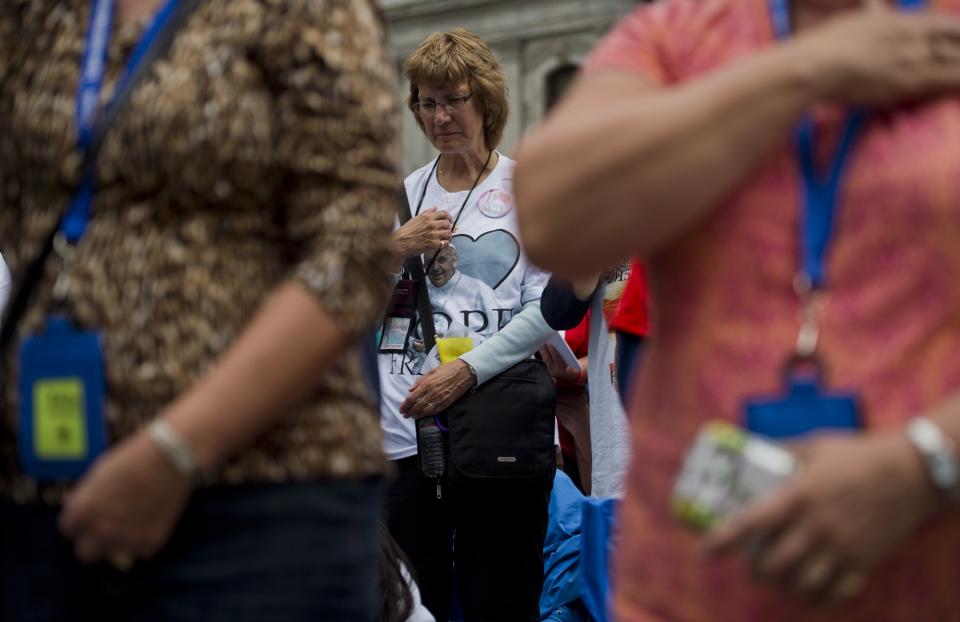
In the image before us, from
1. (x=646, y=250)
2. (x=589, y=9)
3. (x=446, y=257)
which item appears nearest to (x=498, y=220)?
(x=446, y=257)

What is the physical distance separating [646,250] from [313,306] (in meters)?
0.39

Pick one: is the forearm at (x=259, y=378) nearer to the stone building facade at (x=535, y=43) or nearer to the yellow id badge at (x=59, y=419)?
the yellow id badge at (x=59, y=419)

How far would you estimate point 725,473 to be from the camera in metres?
1.37

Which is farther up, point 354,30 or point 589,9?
point 589,9

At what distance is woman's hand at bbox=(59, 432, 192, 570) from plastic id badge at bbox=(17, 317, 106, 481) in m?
0.08

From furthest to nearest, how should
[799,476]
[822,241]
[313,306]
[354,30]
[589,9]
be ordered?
1. [589,9]
2. [354,30]
3. [313,306]
4. [822,241]
5. [799,476]

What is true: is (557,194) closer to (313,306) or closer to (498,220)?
(313,306)

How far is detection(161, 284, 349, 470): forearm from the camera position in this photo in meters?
1.62

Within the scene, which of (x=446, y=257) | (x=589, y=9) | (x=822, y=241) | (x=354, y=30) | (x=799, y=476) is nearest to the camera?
(x=799, y=476)

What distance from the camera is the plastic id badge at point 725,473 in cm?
135

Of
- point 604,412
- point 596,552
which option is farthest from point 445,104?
point 596,552

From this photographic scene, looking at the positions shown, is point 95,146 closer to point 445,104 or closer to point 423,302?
point 423,302

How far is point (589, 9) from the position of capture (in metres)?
27.7

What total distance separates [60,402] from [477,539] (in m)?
2.89
